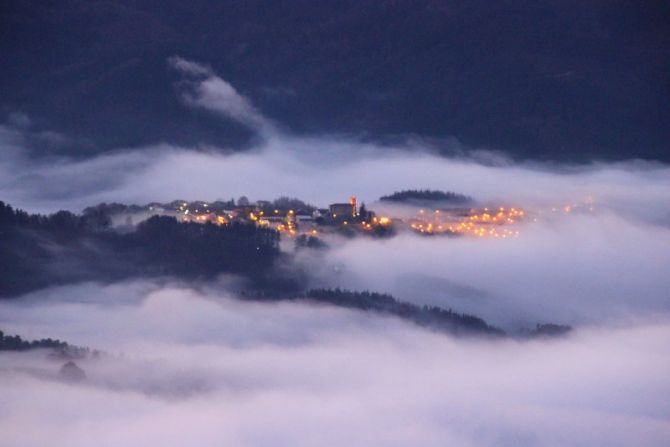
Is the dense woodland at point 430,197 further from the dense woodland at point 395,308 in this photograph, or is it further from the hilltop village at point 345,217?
the dense woodland at point 395,308

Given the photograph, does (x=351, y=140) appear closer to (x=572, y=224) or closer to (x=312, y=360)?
(x=572, y=224)

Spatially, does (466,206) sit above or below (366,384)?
above

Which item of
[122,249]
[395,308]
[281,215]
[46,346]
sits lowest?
[46,346]

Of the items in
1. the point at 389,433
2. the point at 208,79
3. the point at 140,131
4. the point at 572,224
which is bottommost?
the point at 389,433

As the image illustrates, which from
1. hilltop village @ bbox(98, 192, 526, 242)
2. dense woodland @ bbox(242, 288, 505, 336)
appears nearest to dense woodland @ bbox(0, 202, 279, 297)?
hilltop village @ bbox(98, 192, 526, 242)

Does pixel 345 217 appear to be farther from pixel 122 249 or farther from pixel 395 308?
pixel 122 249

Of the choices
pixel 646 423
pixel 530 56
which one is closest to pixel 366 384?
pixel 646 423

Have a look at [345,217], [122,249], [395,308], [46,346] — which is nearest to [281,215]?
[345,217]
